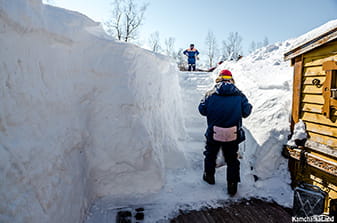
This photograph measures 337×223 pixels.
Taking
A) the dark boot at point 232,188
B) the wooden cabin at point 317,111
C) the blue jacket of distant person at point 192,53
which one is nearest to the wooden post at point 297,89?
the wooden cabin at point 317,111

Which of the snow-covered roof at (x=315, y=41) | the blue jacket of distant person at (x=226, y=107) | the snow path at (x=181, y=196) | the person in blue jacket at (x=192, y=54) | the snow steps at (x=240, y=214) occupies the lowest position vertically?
the snow steps at (x=240, y=214)

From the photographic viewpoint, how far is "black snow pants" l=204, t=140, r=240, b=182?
9.80ft

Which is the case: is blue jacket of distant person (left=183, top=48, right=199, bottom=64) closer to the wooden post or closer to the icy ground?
the icy ground

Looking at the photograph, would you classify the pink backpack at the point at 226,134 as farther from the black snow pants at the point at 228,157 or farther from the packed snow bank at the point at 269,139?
the packed snow bank at the point at 269,139

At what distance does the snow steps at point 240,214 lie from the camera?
2.48 metres

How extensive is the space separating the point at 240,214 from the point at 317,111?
1.65 metres

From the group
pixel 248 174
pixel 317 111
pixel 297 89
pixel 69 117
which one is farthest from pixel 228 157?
pixel 69 117

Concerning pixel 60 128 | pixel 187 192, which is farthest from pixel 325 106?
pixel 60 128

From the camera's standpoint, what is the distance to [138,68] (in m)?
3.31

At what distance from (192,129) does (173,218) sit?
2998 millimetres

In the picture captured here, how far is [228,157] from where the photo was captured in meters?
3.07

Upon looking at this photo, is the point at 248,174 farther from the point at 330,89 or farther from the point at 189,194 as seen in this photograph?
the point at 330,89

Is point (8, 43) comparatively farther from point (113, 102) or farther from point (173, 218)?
point (173, 218)

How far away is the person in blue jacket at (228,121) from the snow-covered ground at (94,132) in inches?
14.7
